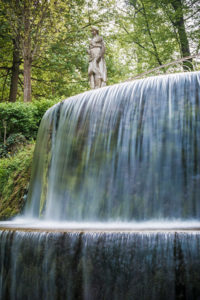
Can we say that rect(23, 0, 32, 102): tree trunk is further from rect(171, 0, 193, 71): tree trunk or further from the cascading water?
the cascading water

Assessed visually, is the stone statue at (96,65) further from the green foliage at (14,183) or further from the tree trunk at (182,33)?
the tree trunk at (182,33)

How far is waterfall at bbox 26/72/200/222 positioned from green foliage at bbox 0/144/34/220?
857 mm

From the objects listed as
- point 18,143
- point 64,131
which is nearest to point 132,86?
point 64,131

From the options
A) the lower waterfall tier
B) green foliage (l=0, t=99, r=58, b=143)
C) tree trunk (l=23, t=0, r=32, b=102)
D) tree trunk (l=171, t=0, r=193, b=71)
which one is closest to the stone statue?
green foliage (l=0, t=99, r=58, b=143)

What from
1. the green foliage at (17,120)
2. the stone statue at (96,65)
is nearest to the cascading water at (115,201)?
the stone statue at (96,65)

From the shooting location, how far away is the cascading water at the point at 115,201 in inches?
138

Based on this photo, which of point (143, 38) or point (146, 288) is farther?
point (143, 38)

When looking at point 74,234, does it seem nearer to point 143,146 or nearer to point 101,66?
point 143,146

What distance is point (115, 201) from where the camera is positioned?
526cm

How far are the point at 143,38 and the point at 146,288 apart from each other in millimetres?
16413

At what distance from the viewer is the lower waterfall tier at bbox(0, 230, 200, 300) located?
3.36m

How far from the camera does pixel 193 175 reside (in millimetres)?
4859

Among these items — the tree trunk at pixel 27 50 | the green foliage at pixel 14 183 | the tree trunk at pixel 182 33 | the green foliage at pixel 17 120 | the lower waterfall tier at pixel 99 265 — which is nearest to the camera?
the lower waterfall tier at pixel 99 265

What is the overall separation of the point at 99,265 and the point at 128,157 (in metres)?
2.10
